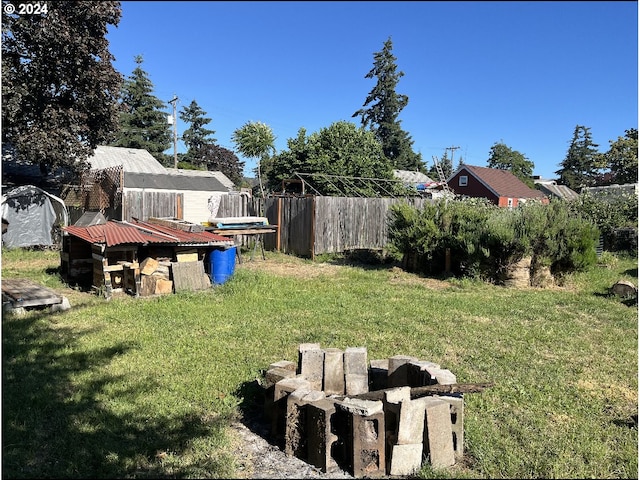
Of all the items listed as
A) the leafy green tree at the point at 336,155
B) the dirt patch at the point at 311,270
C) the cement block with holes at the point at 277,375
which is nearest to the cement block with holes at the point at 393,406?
the cement block with holes at the point at 277,375

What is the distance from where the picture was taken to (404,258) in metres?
10.9

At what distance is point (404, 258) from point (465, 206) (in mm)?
1858

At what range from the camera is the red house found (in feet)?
118

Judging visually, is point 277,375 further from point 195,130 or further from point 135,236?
point 195,130

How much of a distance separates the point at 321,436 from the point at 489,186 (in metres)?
36.4

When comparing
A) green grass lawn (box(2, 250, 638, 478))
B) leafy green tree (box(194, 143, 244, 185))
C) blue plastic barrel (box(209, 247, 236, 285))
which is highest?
leafy green tree (box(194, 143, 244, 185))

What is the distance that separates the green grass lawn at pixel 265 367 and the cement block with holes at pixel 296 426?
381 millimetres

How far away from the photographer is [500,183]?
37469 mm

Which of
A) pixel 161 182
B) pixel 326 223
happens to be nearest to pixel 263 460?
pixel 326 223

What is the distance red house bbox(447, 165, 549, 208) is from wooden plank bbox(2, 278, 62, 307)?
33.9 m

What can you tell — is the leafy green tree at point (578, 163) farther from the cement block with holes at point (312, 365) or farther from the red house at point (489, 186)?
the cement block with holes at point (312, 365)

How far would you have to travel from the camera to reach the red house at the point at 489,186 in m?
36.1

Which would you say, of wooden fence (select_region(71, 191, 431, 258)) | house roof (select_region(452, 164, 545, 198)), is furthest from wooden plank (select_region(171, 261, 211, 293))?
house roof (select_region(452, 164, 545, 198))

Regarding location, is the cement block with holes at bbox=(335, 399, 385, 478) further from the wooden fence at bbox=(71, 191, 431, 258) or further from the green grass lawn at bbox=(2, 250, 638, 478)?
the wooden fence at bbox=(71, 191, 431, 258)
